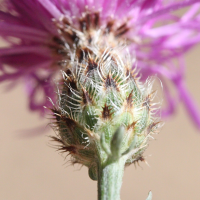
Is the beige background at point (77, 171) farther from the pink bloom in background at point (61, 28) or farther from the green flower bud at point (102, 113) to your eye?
the green flower bud at point (102, 113)

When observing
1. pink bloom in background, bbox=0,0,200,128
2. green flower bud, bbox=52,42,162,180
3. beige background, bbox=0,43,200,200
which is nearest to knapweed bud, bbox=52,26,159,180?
green flower bud, bbox=52,42,162,180

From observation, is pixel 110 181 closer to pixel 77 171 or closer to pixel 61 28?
pixel 61 28

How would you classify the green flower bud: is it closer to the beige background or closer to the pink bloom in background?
the pink bloom in background

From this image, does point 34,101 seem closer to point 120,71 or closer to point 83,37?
point 83,37

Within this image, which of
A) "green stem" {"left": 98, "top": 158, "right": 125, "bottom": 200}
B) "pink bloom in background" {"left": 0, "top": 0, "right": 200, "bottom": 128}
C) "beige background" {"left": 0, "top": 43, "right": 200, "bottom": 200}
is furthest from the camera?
"beige background" {"left": 0, "top": 43, "right": 200, "bottom": 200}

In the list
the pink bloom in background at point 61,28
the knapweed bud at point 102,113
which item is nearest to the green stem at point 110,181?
the knapweed bud at point 102,113

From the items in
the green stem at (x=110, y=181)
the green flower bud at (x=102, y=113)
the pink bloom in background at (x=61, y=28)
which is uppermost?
the pink bloom in background at (x=61, y=28)

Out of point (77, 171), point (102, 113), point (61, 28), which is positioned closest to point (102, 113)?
point (102, 113)
